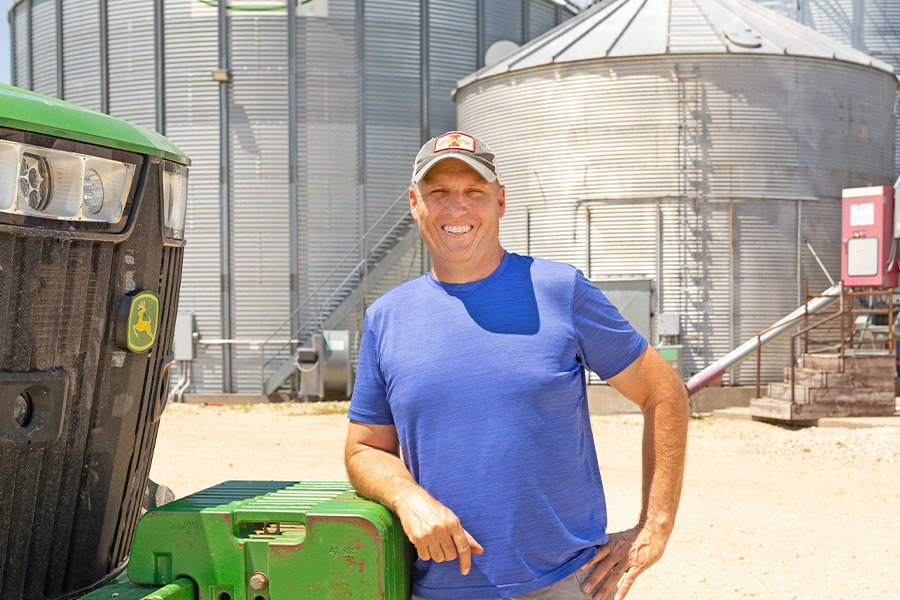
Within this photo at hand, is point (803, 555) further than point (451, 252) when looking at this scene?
Yes

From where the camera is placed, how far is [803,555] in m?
6.89

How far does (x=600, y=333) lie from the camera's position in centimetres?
301

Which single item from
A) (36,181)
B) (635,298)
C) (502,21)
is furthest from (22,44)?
(36,181)

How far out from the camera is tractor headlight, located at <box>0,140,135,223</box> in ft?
8.16

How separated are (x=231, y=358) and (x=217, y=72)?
590 cm

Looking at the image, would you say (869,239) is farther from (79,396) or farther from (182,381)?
(79,396)

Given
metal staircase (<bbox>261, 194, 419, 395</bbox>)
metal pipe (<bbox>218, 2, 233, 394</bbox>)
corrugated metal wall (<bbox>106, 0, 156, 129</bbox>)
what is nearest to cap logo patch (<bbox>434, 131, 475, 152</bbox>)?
metal staircase (<bbox>261, 194, 419, 395</bbox>)

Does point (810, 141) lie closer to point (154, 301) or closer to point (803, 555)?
point (803, 555)

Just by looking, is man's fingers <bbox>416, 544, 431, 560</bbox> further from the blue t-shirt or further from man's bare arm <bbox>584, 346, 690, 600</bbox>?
man's bare arm <bbox>584, 346, 690, 600</bbox>

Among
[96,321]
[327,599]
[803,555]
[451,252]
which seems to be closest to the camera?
[327,599]

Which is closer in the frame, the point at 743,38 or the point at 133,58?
the point at 743,38

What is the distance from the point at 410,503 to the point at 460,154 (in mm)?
1059

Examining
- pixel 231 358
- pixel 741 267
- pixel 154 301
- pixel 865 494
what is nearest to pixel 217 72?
pixel 231 358

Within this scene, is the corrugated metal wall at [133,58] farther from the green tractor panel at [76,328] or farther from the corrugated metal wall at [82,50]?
the green tractor panel at [76,328]
